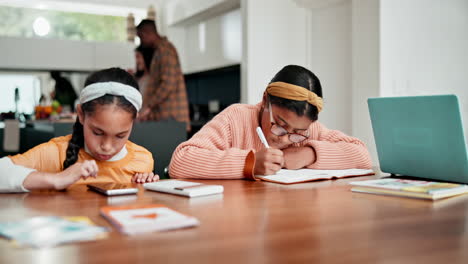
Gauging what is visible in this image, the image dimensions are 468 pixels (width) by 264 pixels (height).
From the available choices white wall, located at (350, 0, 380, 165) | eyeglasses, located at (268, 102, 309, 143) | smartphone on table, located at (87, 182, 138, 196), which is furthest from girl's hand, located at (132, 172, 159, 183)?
white wall, located at (350, 0, 380, 165)

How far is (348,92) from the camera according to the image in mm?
3771

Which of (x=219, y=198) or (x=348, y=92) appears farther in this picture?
(x=348, y=92)

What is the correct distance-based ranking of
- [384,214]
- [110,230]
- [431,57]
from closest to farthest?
[110,230] → [384,214] → [431,57]

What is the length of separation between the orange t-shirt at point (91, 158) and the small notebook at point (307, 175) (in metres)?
0.43

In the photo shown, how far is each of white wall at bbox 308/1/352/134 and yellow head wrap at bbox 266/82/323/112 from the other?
2.34 m

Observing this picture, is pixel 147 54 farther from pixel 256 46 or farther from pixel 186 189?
pixel 186 189

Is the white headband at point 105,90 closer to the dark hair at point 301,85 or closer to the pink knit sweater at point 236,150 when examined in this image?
the pink knit sweater at point 236,150

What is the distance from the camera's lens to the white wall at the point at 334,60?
3.78 metres

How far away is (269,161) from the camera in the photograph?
1.41m

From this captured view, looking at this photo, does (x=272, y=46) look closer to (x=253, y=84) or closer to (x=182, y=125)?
(x=253, y=84)


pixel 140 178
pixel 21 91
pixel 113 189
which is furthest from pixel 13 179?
pixel 21 91

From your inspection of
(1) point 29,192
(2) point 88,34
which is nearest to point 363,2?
(1) point 29,192

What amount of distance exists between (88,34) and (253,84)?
3175 millimetres

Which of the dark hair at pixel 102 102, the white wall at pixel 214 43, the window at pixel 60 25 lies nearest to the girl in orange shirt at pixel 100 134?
the dark hair at pixel 102 102
